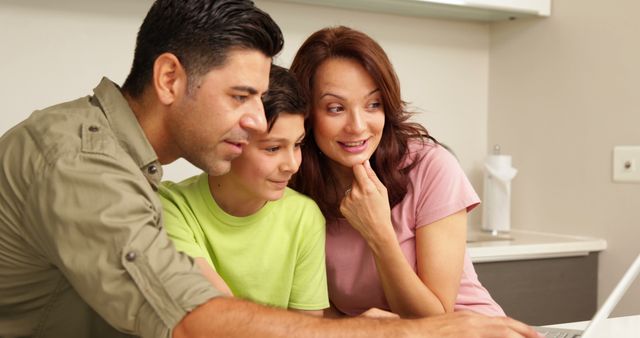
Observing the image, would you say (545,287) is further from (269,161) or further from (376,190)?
(269,161)

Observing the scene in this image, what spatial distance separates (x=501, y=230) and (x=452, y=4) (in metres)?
0.71

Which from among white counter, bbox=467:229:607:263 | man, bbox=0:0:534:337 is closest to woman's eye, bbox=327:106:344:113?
man, bbox=0:0:534:337

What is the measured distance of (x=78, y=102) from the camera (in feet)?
3.84

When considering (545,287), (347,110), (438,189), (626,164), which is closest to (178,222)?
(347,110)

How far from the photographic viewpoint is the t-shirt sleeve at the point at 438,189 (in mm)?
1463

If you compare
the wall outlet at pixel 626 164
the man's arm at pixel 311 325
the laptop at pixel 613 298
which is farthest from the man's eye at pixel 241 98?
the wall outlet at pixel 626 164

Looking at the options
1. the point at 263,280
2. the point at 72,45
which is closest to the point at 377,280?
the point at 263,280

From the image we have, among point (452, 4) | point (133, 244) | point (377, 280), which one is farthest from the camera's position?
point (452, 4)

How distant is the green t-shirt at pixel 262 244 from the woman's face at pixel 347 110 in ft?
0.45

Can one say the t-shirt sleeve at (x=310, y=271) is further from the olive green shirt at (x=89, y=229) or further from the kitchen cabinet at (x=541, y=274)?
the kitchen cabinet at (x=541, y=274)

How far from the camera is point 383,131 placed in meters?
1.53

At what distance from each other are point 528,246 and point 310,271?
37.0 inches

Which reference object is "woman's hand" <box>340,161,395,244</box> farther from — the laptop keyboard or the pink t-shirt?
the laptop keyboard

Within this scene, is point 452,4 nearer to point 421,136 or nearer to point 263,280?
point 421,136
